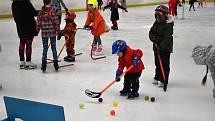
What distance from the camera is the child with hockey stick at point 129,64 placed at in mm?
3852

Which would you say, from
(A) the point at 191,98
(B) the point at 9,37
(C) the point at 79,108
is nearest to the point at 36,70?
(C) the point at 79,108

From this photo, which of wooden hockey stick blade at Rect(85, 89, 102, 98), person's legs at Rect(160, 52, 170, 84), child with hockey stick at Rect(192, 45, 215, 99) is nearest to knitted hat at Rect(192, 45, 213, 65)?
child with hockey stick at Rect(192, 45, 215, 99)

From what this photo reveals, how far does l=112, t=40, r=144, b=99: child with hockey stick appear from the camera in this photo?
3852 millimetres

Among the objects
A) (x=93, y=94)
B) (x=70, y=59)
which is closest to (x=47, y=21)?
(x=70, y=59)

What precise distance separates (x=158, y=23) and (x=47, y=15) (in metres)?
1.66

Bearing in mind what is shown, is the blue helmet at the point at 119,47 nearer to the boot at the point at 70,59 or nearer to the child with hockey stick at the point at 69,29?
the child with hockey stick at the point at 69,29

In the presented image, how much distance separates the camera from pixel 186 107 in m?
3.81

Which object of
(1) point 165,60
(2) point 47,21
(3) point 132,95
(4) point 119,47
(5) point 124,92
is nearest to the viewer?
(4) point 119,47

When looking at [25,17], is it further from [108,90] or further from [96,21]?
[108,90]

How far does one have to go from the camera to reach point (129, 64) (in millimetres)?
3932

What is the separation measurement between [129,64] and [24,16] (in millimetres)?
2157

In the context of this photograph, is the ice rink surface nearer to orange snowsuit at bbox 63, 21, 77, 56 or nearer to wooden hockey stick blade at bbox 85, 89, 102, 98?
wooden hockey stick blade at bbox 85, 89, 102, 98

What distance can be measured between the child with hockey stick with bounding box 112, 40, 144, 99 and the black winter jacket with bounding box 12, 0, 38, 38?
6.43 feet

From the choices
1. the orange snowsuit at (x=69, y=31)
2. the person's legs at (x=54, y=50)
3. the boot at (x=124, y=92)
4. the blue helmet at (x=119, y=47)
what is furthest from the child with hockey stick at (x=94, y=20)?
the blue helmet at (x=119, y=47)
